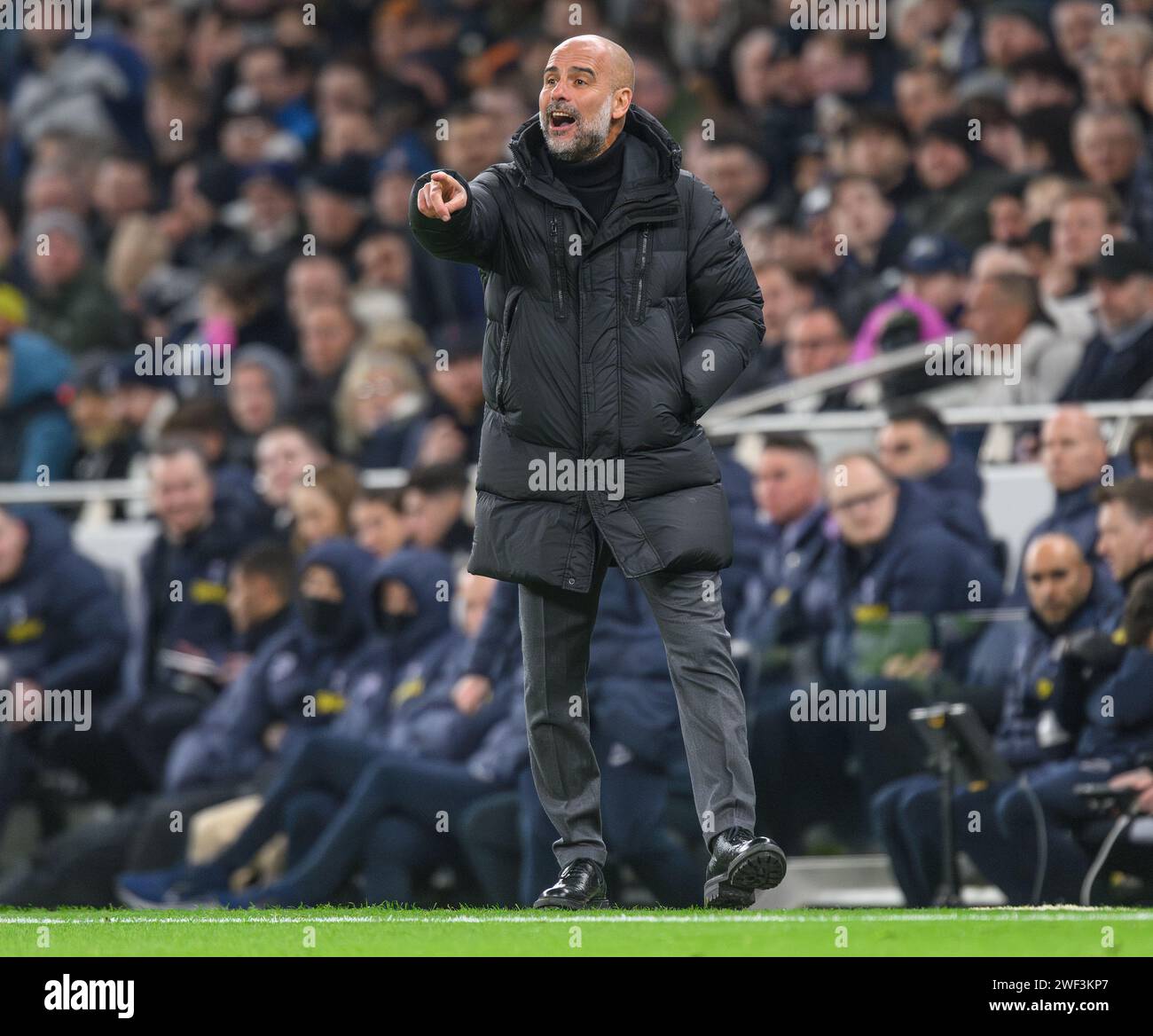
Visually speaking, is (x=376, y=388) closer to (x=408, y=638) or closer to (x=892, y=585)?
(x=408, y=638)

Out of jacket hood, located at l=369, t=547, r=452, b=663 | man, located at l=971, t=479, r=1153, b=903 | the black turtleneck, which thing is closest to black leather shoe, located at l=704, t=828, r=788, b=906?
the black turtleneck

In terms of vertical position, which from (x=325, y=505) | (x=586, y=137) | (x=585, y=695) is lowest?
(x=585, y=695)

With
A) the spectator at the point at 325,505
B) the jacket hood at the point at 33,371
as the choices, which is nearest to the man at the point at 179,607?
the spectator at the point at 325,505

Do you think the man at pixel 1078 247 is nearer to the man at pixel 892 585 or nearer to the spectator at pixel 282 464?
the man at pixel 892 585

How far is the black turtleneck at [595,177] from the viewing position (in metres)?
6.05

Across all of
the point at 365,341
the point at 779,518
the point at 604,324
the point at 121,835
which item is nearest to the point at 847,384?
the point at 779,518

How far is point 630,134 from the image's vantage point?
6156 millimetres

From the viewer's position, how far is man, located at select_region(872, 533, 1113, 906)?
8.11m

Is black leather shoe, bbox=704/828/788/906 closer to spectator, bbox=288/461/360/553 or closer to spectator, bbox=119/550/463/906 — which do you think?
spectator, bbox=119/550/463/906

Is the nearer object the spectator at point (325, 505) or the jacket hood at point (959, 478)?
the jacket hood at point (959, 478)

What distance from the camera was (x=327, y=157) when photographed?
48.1ft

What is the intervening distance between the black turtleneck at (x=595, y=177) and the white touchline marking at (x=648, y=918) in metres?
1.89

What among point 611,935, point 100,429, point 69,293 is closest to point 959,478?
point 611,935

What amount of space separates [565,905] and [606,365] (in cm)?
145
